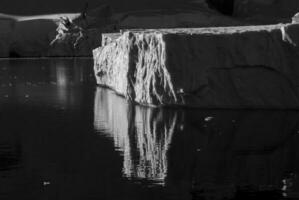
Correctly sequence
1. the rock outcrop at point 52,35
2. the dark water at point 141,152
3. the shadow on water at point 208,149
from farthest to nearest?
the rock outcrop at point 52,35 → the shadow on water at point 208,149 → the dark water at point 141,152

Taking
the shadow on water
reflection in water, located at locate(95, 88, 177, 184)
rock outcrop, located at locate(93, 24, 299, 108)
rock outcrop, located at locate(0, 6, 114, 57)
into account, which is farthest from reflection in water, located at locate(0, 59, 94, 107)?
rock outcrop, located at locate(93, 24, 299, 108)

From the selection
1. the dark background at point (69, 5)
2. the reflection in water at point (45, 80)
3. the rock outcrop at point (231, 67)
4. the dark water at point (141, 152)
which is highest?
the dark background at point (69, 5)

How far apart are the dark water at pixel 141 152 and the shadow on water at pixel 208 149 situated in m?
0.01

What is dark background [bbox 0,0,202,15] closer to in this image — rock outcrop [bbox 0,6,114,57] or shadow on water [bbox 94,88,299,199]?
rock outcrop [bbox 0,6,114,57]

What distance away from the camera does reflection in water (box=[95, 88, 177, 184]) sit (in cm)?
1044

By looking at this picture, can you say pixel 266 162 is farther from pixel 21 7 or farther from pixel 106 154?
pixel 21 7

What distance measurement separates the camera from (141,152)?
11.6 m

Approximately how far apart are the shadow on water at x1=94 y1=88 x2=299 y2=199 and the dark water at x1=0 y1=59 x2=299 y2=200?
0.01 meters

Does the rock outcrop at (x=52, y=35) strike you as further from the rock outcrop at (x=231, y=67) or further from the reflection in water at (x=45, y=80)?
the rock outcrop at (x=231, y=67)

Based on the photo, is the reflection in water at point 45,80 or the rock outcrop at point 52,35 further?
the rock outcrop at point 52,35

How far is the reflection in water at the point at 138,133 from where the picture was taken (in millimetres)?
10441

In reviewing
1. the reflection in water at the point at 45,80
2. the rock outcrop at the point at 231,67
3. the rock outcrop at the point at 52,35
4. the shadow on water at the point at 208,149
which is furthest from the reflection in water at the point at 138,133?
the rock outcrop at the point at 52,35

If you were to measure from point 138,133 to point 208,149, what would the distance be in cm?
199

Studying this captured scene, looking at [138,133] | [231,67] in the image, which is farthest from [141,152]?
[231,67]
